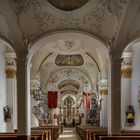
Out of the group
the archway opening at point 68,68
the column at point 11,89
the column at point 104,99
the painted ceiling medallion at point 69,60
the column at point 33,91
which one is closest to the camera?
the column at point 11,89

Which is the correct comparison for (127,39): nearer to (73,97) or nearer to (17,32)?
(17,32)

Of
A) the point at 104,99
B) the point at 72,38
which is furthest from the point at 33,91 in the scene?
the point at 72,38

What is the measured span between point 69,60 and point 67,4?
11.2 m

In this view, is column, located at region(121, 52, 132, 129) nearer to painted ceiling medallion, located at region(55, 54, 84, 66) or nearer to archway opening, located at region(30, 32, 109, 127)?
archway opening, located at region(30, 32, 109, 127)

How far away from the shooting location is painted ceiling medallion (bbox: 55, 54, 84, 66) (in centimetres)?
2001

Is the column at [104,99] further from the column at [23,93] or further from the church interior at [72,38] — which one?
the column at [23,93]

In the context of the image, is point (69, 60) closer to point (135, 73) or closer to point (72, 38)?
point (135, 73)

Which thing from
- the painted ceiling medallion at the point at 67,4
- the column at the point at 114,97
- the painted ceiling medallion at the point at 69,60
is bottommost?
the column at the point at 114,97

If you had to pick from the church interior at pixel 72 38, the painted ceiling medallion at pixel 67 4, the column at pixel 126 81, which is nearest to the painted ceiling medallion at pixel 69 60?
the column at pixel 126 81

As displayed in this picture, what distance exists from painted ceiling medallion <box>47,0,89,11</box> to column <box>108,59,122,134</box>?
86.9 inches

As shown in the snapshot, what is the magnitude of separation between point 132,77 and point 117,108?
4113 mm

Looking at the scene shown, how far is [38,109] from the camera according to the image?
720 inches

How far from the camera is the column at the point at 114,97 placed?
10.2 metres

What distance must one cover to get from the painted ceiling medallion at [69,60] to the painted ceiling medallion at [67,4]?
1009 cm
